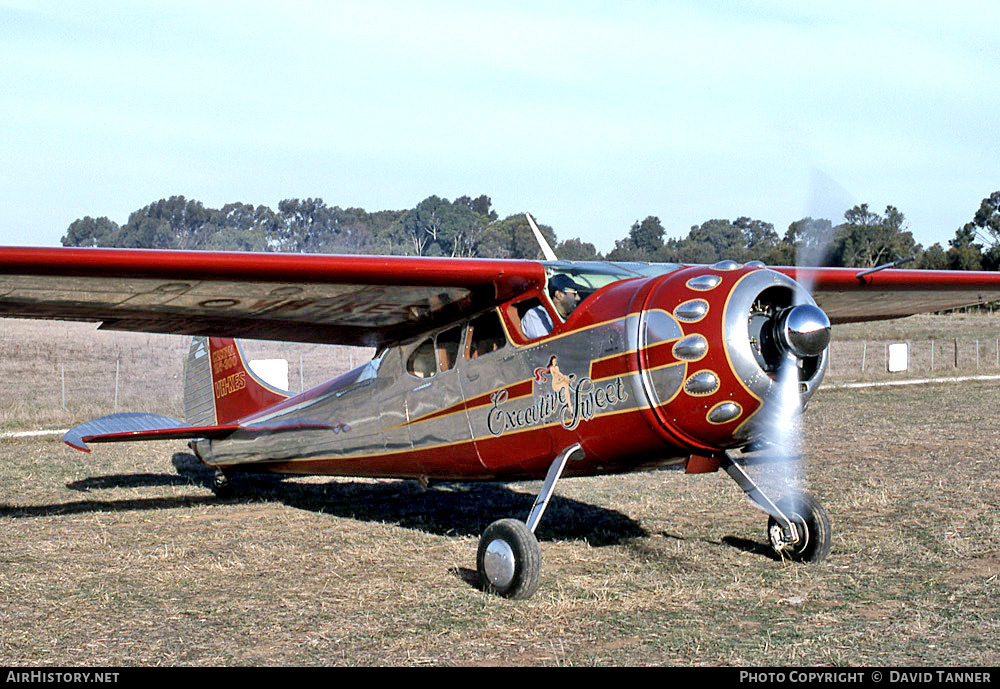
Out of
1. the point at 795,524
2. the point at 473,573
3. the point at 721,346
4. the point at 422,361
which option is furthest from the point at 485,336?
the point at 795,524

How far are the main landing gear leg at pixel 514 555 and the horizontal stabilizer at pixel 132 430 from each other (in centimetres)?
466

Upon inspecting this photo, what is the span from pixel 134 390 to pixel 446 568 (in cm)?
2201

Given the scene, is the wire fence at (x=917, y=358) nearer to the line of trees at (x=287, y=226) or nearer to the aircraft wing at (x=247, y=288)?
the aircraft wing at (x=247, y=288)

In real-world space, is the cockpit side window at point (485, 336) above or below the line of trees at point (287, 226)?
below

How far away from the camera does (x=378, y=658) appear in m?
4.86

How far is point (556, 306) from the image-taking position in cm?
663

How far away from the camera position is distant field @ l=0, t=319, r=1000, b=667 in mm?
4996

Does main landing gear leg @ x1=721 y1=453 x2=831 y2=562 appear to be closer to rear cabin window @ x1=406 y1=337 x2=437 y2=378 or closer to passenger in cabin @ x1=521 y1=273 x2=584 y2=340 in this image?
passenger in cabin @ x1=521 y1=273 x2=584 y2=340

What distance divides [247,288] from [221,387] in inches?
181

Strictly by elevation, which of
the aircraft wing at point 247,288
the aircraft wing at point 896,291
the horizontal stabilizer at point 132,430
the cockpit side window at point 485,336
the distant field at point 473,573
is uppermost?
the aircraft wing at point 896,291

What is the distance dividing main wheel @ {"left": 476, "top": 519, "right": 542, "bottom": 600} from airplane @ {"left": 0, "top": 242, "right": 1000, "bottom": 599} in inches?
0.4

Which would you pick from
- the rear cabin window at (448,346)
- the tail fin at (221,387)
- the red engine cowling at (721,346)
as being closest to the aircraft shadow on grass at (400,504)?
the tail fin at (221,387)

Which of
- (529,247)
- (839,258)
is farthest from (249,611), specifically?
(529,247)

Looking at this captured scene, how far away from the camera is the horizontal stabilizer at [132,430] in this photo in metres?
9.31
